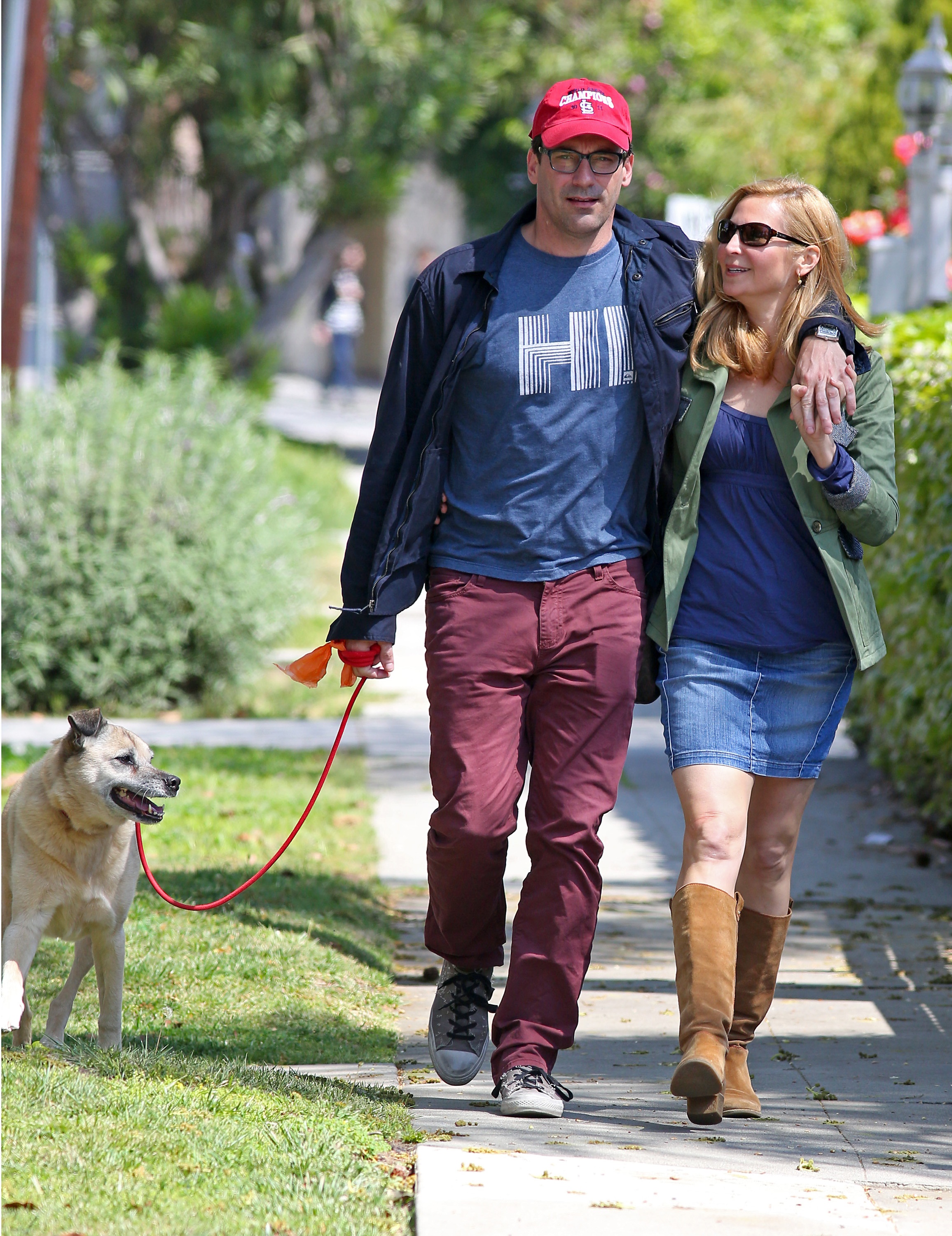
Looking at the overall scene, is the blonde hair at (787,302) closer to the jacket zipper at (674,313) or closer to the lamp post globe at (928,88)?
the jacket zipper at (674,313)

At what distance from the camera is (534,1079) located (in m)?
3.89

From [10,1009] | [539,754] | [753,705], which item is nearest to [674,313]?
[753,705]

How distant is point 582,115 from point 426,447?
85 cm

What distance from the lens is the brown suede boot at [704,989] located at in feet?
11.8

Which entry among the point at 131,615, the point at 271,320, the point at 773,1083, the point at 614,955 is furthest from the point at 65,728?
the point at 271,320

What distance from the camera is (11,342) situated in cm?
1441

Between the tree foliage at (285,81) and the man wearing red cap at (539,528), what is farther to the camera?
the tree foliage at (285,81)

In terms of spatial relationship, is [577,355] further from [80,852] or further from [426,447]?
[80,852]

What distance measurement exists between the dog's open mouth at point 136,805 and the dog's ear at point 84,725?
6.3 inches

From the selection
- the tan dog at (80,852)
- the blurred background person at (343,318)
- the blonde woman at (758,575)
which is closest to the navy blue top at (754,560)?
the blonde woman at (758,575)

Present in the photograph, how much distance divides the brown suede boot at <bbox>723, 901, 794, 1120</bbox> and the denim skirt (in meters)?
0.39

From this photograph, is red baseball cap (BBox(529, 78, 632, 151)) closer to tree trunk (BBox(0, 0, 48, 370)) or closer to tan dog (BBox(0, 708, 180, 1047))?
tan dog (BBox(0, 708, 180, 1047))

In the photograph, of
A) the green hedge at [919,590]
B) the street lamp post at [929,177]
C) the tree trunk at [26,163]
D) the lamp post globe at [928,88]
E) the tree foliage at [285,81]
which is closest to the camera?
the green hedge at [919,590]

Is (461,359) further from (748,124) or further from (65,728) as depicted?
(748,124)
